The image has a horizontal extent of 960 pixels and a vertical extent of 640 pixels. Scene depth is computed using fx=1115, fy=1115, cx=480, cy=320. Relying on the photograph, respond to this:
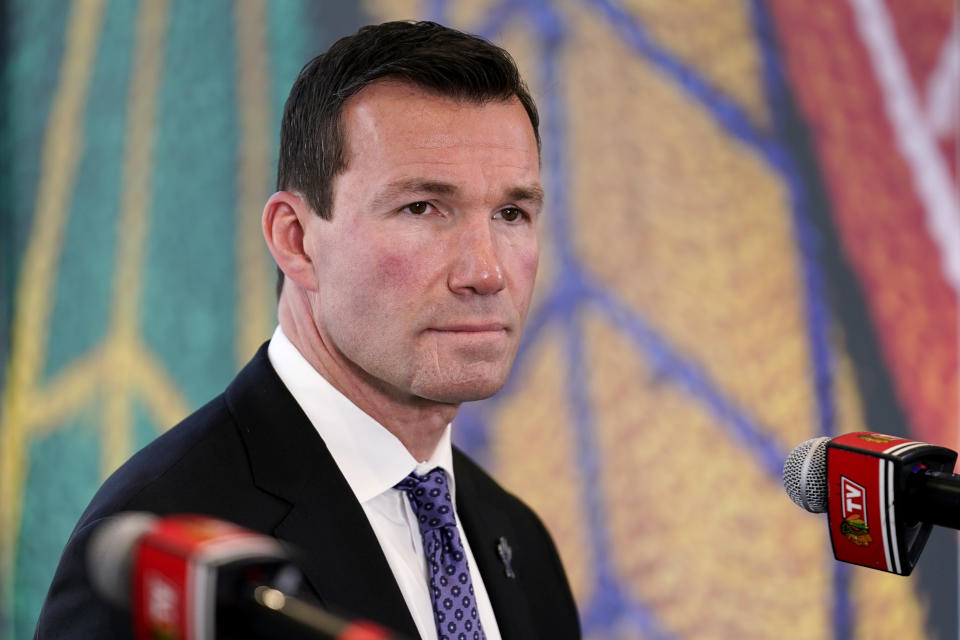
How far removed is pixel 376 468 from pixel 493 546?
0.31 metres

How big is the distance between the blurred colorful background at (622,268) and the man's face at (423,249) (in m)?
1.31

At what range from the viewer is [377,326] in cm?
146

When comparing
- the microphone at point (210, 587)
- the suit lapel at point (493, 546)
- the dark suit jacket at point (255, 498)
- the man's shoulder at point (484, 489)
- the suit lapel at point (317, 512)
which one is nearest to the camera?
the microphone at point (210, 587)

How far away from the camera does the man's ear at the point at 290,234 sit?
1.55m

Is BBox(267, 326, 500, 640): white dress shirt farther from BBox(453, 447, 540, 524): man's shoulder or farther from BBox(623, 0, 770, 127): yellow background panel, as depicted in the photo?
BBox(623, 0, 770, 127): yellow background panel

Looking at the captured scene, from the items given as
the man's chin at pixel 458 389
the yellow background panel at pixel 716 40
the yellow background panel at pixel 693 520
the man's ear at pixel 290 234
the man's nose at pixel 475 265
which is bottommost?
the yellow background panel at pixel 693 520

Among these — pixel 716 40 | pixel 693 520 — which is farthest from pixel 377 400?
pixel 716 40

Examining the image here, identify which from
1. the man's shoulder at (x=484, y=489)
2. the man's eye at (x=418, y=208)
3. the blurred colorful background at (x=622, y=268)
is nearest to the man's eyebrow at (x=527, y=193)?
the man's eye at (x=418, y=208)

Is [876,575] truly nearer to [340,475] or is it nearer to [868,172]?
[868,172]

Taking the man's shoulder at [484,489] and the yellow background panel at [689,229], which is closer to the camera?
the man's shoulder at [484,489]

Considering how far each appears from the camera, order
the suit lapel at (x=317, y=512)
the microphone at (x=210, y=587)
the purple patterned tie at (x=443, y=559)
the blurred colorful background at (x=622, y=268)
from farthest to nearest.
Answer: the blurred colorful background at (x=622, y=268), the purple patterned tie at (x=443, y=559), the suit lapel at (x=317, y=512), the microphone at (x=210, y=587)

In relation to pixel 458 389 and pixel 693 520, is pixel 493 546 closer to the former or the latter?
pixel 458 389

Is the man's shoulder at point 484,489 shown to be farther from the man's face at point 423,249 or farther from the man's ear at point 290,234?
the man's ear at point 290,234

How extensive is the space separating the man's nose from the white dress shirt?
237 millimetres
